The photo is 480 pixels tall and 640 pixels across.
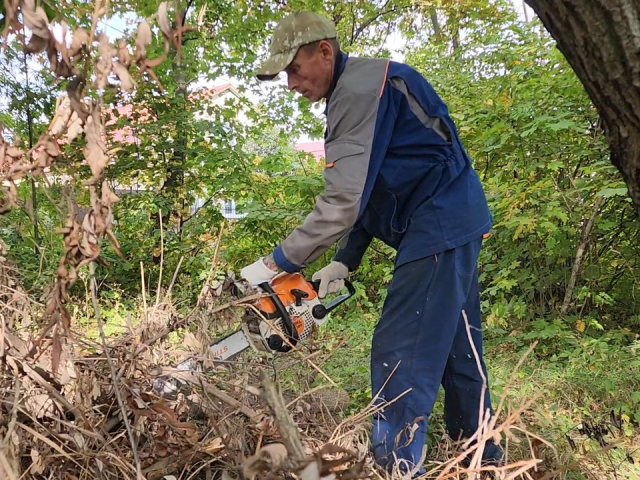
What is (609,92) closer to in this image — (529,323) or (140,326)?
(140,326)

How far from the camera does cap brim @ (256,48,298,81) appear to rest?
2174 millimetres

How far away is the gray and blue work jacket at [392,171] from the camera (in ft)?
6.46

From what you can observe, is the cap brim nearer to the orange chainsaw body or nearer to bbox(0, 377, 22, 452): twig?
the orange chainsaw body

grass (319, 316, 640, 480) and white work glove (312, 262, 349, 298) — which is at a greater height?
white work glove (312, 262, 349, 298)

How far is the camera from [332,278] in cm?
254

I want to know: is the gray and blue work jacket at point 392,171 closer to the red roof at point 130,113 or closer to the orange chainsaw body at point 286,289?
the orange chainsaw body at point 286,289

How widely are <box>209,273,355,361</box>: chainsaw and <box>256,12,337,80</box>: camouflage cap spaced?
3.12 ft

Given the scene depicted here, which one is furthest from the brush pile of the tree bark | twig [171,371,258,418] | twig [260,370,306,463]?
the tree bark

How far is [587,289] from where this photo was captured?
4016mm

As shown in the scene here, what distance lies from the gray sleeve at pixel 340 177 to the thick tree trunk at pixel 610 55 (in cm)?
89

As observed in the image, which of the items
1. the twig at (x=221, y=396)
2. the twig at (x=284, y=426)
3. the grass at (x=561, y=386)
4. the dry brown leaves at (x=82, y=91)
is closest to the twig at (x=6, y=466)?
the dry brown leaves at (x=82, y=91)

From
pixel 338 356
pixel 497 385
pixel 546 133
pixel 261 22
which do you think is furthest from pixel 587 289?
pixel 261 22

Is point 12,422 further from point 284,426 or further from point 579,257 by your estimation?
point 579,257

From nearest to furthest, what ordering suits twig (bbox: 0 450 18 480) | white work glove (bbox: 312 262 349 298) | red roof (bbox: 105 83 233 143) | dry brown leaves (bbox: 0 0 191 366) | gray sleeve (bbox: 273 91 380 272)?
dry brown leaves (bbox: 0 0 191 366)
twig (bbox: 0 450 18 480)
gray sleeve (bbox: 273 91 380 272)
white work glove (bbox: 312 262 349 298)
red roof (bbox: 105 83 233 143)
